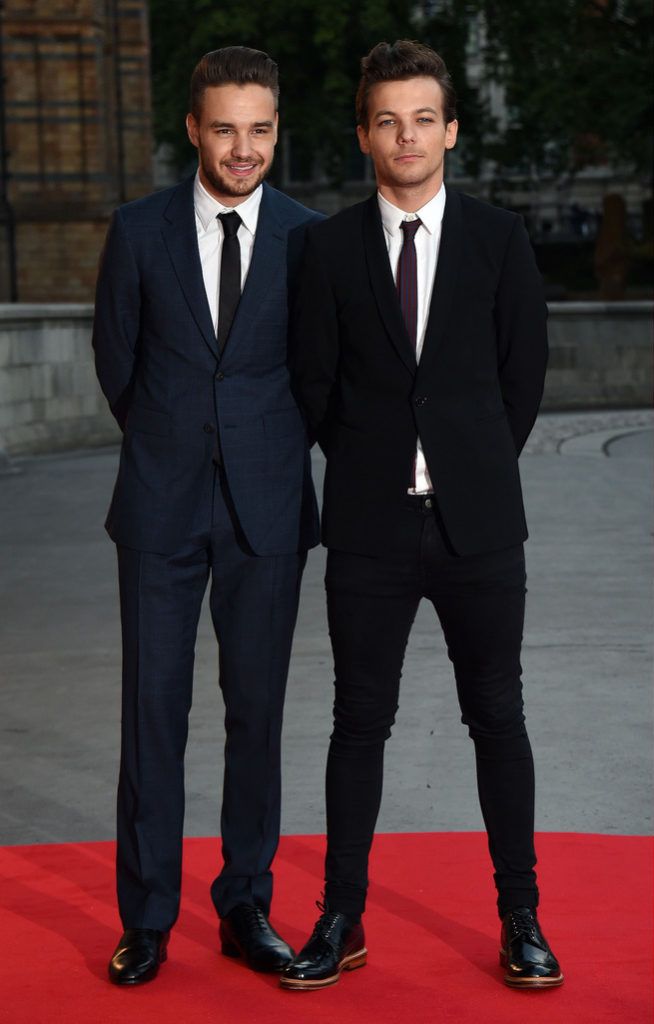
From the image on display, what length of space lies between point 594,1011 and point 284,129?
40.1 m

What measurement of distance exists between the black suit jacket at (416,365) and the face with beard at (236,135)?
0.65ft

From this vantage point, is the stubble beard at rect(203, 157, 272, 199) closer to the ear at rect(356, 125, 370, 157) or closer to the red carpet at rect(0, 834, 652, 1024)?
the ear at rect(356, 125, 370, 157)

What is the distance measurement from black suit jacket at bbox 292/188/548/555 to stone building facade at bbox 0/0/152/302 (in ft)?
63.0

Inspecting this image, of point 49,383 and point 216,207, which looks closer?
point 216,207

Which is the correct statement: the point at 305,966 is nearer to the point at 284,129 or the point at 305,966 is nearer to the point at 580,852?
the point at 580,852

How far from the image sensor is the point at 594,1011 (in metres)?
3.88

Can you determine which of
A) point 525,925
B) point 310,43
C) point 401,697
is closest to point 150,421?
point 525,925

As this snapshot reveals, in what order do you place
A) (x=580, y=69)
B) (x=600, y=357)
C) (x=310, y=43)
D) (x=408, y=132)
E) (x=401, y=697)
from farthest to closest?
(x=310, y=43) → (x=580, y=69) → (x=600, y=357) → (x=401, y=697) → (x=408, y=132)

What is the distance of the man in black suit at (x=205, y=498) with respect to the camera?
13.5 ft

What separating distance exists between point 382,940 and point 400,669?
701 millimetres

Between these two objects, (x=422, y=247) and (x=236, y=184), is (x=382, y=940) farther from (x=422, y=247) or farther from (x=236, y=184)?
(x=236, y=184)

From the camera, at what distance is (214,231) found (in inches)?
165

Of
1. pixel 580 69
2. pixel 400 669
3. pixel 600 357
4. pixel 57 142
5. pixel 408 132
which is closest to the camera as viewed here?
pixel 408 132

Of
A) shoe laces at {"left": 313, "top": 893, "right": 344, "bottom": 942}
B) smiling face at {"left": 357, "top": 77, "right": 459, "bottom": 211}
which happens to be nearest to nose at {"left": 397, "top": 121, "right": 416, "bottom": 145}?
smiling face at {"left": 357, "top": 77, "right": 459, "bottom": 211}
